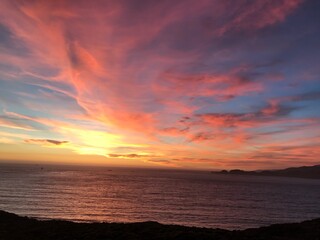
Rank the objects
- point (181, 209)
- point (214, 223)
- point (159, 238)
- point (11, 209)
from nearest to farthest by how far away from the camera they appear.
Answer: point (159, 238) < point (214, 223) < point (11, 209) < point (181, 209)

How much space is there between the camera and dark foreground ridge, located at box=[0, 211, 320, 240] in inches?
982

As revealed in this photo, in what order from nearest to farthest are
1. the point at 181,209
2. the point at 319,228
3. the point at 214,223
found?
1. the point at 319,228
2. the point at 214,223
3. the point at 181,209

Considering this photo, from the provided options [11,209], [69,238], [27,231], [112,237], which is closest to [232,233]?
[112,237]

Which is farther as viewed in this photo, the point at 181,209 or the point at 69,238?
the point at 181,209

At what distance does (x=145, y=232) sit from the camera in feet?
87.1

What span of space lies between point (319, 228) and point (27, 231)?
2565 centimetres

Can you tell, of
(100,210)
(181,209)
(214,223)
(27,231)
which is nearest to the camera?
(27,231)

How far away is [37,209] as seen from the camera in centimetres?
5866

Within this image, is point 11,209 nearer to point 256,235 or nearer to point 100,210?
point 100,210

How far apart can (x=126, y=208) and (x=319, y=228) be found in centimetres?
4528

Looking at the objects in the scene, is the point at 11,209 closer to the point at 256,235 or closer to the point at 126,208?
the point at 126,208

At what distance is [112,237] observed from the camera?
1001 inches

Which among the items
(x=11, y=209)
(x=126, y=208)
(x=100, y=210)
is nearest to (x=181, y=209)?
(x=126, y=208)

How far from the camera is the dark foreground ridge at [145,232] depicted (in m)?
25.0
